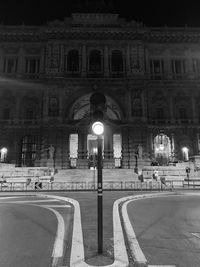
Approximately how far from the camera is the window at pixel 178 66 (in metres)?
41.8

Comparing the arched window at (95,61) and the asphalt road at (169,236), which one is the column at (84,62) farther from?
the asphalt road at (169,236)

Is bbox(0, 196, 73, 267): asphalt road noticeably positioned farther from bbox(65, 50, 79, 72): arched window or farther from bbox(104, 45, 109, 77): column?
bbox(65, 50, 79, 72): arched window

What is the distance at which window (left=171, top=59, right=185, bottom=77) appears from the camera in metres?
41.8

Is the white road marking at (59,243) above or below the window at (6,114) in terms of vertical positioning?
below

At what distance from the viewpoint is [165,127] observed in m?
38.5

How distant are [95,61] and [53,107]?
1056 centimetres

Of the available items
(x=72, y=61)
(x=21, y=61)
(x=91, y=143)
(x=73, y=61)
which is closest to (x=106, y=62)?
(x=73, y=61)

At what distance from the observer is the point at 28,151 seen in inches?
1497

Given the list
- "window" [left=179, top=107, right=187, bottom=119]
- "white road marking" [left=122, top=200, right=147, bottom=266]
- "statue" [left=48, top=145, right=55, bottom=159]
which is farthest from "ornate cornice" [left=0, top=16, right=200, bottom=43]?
"white road marking" [left=122, top=200, right=147, bottom=266]

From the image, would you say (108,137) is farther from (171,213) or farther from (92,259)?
(92,259)

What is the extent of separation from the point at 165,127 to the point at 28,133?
2095 cm

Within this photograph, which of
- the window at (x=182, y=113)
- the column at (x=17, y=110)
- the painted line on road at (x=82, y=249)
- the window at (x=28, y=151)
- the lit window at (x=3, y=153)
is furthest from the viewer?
the window at (x=182, y=113)

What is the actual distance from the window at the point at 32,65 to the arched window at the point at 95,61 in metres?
8.77

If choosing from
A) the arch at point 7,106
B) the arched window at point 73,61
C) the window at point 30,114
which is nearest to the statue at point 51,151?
the window at point 30,114
